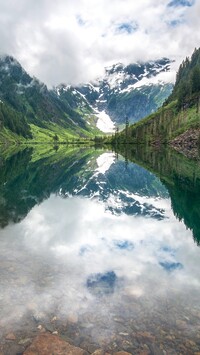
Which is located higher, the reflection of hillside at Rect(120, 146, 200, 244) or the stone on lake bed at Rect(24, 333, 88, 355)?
the stone on lake bed at Rect(24, 333, 88, 355)

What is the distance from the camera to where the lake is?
13641 mm

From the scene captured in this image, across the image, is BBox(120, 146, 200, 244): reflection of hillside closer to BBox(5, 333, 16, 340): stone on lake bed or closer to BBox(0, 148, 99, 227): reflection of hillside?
BBox(0, 148, 99, 227): reflection of hillside

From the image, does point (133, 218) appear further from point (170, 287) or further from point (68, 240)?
point (170, 287)

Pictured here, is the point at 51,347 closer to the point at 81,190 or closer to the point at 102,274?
the point at 102,274

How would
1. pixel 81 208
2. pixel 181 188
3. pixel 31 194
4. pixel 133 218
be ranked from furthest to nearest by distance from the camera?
pixel 181 188 → pixel 31 194 → pixel 81 208 → pixel 133 218

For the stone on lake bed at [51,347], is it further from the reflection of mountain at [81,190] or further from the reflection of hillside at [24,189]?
the reflection of mountain at [81,190]

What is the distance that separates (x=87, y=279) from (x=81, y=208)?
21055 mm

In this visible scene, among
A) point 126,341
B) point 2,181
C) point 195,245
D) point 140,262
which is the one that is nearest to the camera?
point 126,341

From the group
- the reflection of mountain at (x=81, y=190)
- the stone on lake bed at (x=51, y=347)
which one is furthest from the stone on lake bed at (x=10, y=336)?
the reflection of mountain at (x=81, y=190)

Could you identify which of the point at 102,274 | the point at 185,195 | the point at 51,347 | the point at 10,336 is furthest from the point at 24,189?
the point at 51,347

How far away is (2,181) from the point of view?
59688mm

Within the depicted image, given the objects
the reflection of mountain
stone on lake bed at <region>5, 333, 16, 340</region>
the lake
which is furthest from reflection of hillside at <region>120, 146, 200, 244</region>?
stone on lake bed at <region>5, 333, 16, 340</region>

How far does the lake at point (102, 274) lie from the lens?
13641 millimetres

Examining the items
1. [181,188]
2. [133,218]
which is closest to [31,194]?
[133,218]
